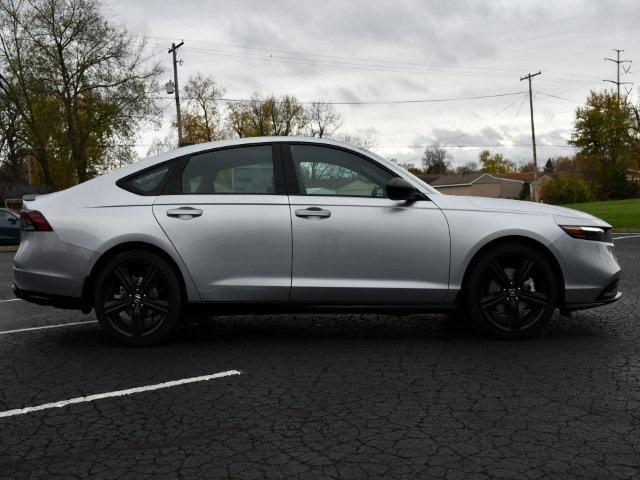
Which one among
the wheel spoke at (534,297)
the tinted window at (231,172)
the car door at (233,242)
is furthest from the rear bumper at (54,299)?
the wheel spoke at (534,297)

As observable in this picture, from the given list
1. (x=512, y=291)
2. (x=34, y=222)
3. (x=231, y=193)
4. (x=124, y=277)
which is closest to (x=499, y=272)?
(x=512, y=291)

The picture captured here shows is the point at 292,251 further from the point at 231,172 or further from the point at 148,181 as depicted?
the point at 148,181

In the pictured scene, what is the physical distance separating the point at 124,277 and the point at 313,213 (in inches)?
60.9

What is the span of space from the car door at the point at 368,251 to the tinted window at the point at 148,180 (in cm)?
109

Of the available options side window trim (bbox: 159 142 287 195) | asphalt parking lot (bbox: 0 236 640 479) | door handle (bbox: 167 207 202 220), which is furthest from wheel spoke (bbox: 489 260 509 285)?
door handle (bbox: 167 207 202 220)

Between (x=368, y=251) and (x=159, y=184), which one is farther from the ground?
(x=159, y=184)

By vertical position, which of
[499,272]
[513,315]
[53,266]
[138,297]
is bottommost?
[513,315]

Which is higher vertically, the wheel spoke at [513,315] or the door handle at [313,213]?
the door handle at [313,213]

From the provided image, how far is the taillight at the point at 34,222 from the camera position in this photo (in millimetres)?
5238

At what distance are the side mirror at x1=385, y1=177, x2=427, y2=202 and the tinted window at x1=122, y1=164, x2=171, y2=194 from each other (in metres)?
1.80

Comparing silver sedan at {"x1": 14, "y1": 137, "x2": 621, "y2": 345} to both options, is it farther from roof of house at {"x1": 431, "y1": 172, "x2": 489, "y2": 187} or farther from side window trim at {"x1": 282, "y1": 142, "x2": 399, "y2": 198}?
roof of house at {"x1": 431, "y1": 172, "x2": 489, "y2": 187}

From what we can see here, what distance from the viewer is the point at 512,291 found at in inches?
210

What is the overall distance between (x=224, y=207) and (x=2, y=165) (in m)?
42.6

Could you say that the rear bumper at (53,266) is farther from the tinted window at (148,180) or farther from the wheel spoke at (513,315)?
the wheel spoke at (513,315)
